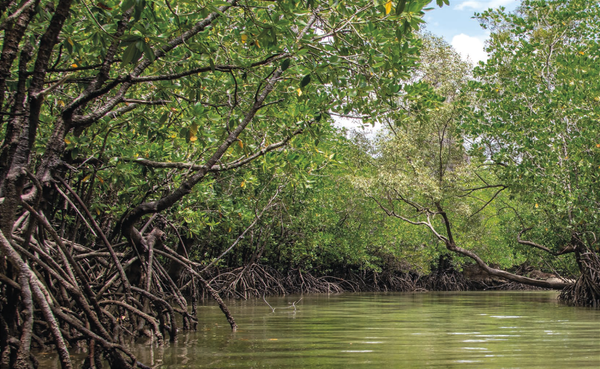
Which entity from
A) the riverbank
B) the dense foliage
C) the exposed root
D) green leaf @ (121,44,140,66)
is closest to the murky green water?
the dense foliage

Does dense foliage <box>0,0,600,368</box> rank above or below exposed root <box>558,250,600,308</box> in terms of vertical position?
above

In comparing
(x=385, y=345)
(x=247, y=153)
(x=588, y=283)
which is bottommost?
(x=385, y=345)

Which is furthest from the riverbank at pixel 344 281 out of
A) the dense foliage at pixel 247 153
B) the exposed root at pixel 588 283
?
the exposed root at pixel 588 283

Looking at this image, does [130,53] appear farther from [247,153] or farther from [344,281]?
[344,281]

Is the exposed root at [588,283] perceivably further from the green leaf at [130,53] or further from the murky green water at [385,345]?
the green leaf at [130,53]

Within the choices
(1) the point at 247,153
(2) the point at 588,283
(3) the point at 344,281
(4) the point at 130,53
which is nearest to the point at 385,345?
(1) the point at 247,153

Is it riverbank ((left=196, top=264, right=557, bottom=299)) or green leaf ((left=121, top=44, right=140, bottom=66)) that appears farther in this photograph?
riverbank ((left=196, top=264, right=557, bottom=299))

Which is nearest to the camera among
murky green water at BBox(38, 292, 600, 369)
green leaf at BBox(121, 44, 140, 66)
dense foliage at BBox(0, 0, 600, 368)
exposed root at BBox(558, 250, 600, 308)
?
green leaf at BBox(121, 44, 140, 66)

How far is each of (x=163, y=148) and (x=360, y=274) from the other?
16834 mm

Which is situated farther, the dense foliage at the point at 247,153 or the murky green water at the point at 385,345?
the murky green water at the point at 385,345

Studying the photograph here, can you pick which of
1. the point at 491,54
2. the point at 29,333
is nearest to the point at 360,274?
the point at 491,54

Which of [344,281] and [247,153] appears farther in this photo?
[344,281]

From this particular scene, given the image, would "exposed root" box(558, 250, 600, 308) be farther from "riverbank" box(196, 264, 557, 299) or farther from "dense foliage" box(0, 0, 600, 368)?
"riverbank" box(196, 264, 557, 299)

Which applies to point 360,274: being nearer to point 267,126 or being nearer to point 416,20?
point 267,126
